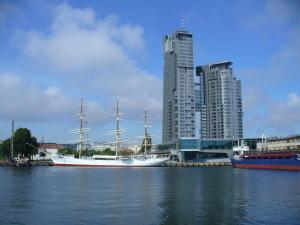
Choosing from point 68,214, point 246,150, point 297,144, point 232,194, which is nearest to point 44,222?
point 68,214

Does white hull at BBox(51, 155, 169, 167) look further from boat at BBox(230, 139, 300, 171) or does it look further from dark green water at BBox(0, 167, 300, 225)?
dark green water at BBox(0, 167, 300, 225)

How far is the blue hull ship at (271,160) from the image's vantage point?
119 metres

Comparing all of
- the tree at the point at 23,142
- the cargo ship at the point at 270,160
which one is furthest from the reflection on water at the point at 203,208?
the tree at the point at 23,142

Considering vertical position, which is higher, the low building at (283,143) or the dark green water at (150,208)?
the low building at (283,143)

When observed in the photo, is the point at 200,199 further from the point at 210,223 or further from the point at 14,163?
the point at 14,163

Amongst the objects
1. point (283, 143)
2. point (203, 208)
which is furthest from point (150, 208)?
point (283, 143)

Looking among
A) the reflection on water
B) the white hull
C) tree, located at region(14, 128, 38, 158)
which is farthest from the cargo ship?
tree, located at region(14, 128, 38, 158)

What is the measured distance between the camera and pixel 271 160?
128 metres

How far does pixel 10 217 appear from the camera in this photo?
34094mm

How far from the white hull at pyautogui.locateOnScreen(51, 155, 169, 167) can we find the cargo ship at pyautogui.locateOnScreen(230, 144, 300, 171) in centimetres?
4288

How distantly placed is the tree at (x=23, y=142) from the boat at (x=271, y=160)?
85.4 meters

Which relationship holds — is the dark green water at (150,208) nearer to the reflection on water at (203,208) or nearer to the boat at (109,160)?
the reflection on water at (203,208)

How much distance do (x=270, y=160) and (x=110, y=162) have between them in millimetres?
73708

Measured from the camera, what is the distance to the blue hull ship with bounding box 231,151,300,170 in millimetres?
118662
